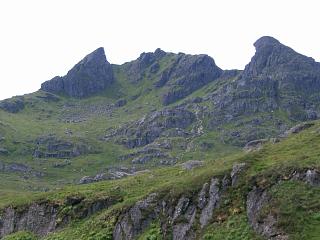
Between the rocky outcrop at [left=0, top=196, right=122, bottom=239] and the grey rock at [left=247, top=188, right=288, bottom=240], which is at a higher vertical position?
the rocky outcrop at [left=0, top=196, right=122, bottom=239]

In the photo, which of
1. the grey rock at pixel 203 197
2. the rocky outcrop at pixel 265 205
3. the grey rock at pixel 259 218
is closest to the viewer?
the grey rock at pixel 259 218

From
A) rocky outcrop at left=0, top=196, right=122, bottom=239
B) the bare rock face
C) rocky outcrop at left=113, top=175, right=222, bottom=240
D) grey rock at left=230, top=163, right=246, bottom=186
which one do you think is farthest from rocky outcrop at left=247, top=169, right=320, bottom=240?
the bare rock face

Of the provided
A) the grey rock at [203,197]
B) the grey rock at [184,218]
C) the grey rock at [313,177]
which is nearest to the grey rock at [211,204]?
the grey rock at [203,197]

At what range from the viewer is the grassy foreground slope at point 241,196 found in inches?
1567

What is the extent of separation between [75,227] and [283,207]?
2787 cm

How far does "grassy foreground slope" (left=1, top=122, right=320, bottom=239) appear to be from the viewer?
1567 inches

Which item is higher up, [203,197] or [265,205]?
[203,197]

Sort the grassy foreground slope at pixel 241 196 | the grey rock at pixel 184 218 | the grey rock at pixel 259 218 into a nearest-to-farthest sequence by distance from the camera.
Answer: the grey rock at pixel 259 218 → the grassy foreground slope at pixel 241 196 → the grey rock at pixel 184 218

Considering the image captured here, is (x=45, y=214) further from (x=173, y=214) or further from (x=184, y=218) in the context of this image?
(x=184, y=218)

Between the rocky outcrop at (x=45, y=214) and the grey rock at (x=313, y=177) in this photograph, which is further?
the rocky outcrop at (x=45, y=214)

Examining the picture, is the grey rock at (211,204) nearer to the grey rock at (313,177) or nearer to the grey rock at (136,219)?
the grey rock at (136,219)

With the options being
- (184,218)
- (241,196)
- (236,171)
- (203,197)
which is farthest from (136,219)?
(241,196)

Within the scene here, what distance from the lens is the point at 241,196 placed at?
4553cm

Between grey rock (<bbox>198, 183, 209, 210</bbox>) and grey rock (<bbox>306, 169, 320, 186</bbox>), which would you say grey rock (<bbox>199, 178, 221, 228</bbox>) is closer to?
grey rock (<bbox>198, 183, 209, 210</bbox>)
